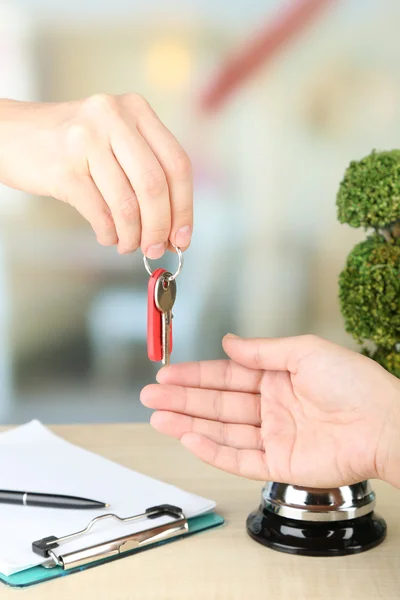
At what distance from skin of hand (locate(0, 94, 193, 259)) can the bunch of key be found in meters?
0.06

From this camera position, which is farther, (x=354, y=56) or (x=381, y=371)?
(x=354, y=56)

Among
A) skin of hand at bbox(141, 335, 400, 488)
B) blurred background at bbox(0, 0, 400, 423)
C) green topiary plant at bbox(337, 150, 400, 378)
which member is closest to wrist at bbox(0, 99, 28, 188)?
skin of hand at bbox(141, 335, 400, 488)

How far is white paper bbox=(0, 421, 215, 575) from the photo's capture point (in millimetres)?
979

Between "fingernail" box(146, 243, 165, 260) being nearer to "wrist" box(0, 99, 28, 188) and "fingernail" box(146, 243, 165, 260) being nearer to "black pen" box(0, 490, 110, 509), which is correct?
"wrist" box(0, 99, 28, 188)

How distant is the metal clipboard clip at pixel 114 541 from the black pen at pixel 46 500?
0.11 feet

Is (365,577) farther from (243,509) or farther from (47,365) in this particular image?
(47,365)

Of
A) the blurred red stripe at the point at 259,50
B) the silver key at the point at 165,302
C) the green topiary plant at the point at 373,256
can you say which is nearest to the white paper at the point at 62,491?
the silver key at the point at 165,302

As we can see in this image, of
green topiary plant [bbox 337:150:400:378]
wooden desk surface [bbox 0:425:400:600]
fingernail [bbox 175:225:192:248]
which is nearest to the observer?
wooden desk surface [bbox 0:425:400:600]

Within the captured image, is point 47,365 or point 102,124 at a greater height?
point 102,124

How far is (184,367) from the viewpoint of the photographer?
114cm

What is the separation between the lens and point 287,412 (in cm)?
112

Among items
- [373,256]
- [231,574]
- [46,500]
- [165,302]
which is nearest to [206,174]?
[373,256]

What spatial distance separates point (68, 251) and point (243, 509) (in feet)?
3.42

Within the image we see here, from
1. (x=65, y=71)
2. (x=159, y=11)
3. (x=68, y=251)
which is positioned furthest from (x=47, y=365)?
(x=159, y=11)
